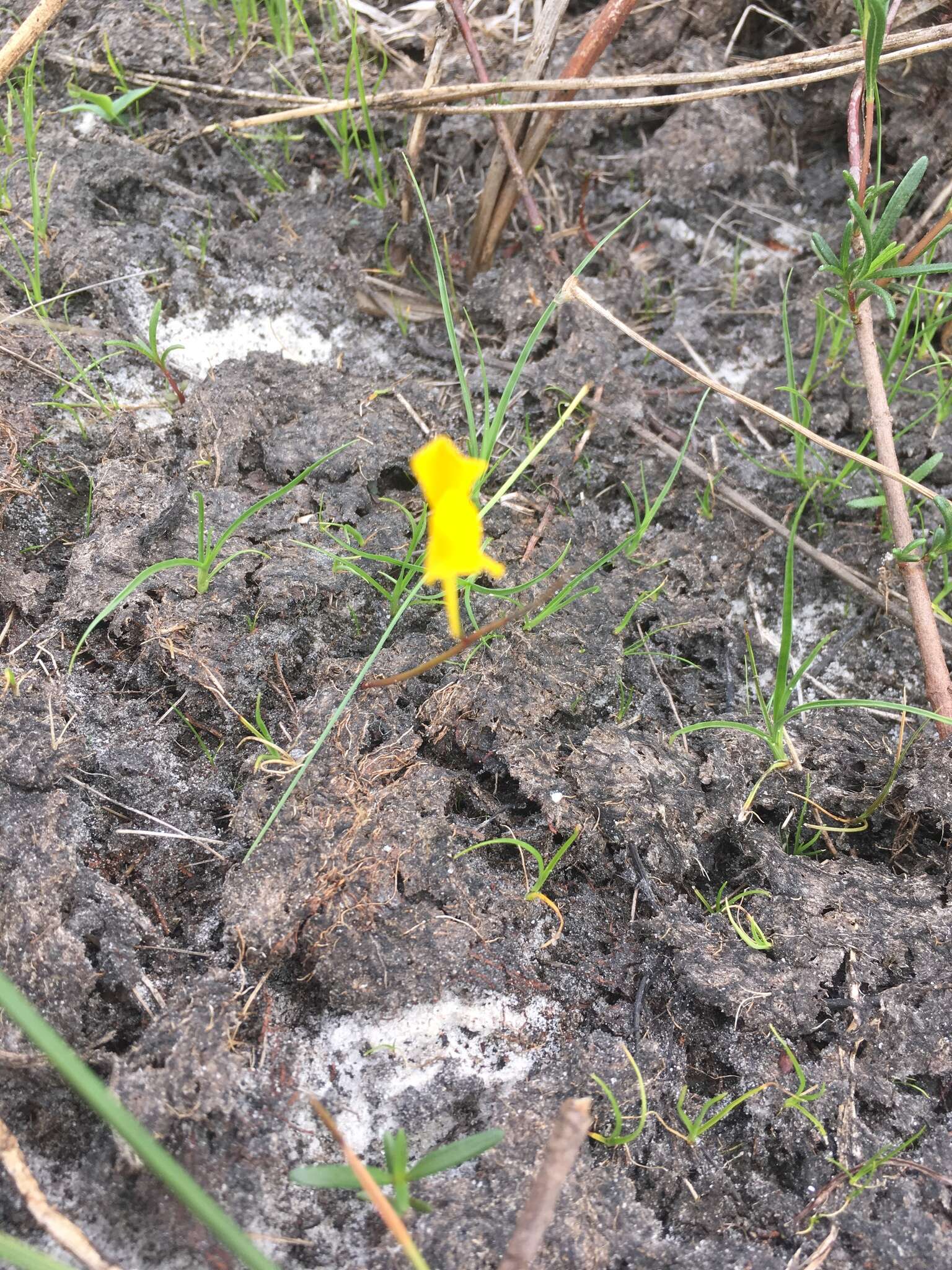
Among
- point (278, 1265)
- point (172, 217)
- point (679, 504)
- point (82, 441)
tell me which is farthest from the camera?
point (172, 217)

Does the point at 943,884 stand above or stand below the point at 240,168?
below

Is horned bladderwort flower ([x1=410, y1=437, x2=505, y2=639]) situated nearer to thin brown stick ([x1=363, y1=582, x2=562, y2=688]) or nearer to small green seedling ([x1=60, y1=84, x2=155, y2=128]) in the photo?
thin brown stick ([x1=363, y1=582, x2=562, y2=688])

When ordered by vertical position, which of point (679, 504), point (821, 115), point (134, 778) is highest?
point (821, 115)

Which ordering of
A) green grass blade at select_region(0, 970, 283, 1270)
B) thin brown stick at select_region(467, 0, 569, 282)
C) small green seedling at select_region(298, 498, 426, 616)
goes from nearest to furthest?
green grass blade at select_region(0, 970, 283, 1270), small green seedling at select_region(298, 498, 426, 616), thin brown stick at select_region(467, 0, 569, 282)

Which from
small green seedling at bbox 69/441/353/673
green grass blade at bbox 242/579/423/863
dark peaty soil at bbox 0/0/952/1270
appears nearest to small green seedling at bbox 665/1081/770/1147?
dark peaty soil at bbox 0/0/952/1270

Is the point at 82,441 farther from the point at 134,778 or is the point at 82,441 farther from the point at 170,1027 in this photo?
the point at 170,1027

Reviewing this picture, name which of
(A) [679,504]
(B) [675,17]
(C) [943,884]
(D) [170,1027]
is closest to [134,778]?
(D) [170,1027]

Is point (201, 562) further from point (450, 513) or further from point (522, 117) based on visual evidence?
point (522, 117)

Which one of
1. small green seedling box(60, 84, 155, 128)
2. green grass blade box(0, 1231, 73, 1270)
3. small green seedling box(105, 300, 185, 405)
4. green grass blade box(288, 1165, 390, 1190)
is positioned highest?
small green seedling box(60, 84, 155, 128)
